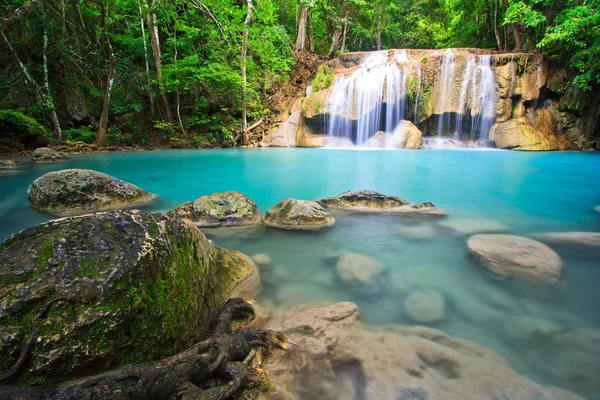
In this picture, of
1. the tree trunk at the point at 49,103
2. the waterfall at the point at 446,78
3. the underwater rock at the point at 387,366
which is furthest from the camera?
the waterfall at the point at 446,78

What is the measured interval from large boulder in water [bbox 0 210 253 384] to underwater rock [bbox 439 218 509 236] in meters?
3.35

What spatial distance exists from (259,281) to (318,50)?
28621mm

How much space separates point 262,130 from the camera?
17.5 metres

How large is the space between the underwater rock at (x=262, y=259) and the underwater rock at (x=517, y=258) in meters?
2.08

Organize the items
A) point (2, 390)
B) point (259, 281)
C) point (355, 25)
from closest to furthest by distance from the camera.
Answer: point (2, 390), point (259, 281), point (355, 25)

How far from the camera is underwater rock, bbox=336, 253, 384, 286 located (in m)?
2.46

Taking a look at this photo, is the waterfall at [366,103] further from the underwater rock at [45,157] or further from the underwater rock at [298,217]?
the underwater rock at [298,217]

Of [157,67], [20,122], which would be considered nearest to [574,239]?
[20,122]

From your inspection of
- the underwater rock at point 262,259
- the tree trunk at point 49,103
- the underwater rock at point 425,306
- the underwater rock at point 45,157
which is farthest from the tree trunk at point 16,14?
the tree trunk at point 49,103

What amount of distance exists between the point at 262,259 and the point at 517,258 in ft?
8.08

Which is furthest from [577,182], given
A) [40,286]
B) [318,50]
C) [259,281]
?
[318,50]

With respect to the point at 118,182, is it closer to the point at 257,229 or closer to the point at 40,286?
the point at 257,229

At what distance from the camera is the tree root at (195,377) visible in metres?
0.97

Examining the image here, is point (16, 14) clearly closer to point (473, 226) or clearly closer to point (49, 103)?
point (473, 226)
